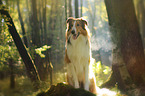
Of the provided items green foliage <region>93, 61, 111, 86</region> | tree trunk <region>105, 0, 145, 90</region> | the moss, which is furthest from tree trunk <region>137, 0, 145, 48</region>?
the moss

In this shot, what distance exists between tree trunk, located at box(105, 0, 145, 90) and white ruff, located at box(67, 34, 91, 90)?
1.71 m

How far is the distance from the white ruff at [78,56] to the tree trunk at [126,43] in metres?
1.71

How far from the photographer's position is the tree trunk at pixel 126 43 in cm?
556

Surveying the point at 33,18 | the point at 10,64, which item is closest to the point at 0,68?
the point at 10,64

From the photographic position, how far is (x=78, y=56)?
4598 millimetres

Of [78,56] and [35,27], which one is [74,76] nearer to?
[78,56]

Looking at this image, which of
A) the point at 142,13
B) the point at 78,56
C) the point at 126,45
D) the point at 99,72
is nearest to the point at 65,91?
the point at 78,56

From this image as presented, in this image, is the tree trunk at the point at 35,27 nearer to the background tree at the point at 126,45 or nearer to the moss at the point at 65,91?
the background tree at the point at 126,45

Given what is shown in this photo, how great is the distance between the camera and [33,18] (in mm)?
9977

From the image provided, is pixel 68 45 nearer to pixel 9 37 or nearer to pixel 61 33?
pixel 9 37

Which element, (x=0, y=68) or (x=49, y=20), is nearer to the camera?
(x=0, y=68)

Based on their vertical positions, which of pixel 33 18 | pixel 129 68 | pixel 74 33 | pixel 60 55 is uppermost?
pixel 33 18

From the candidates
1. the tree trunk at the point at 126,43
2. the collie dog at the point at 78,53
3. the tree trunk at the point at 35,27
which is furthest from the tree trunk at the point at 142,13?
the collie dog at the point at 78,53

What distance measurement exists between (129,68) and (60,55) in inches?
294
